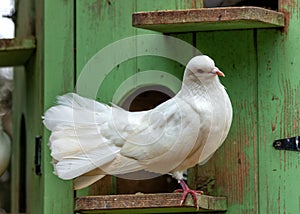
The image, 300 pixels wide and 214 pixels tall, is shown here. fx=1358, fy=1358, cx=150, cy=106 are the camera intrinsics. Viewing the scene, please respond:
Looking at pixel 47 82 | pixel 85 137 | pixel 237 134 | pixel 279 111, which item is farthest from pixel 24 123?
pixel 279 111

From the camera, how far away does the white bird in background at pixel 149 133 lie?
4.01 metres

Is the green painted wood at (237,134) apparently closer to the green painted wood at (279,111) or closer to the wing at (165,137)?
the green painted wood at (279,111)

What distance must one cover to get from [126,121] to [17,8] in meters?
1.51

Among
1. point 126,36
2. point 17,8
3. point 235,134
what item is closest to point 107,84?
point 126,36

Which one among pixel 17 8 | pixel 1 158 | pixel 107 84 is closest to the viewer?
pixel 107 84

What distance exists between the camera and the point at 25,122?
194 inches

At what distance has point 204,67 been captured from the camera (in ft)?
13.3

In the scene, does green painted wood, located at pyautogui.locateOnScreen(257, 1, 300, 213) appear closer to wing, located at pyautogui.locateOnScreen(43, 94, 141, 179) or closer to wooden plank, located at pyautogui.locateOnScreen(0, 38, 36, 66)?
wing, located at pyautogui.locateOnScreen(43, 94, 141, 179)

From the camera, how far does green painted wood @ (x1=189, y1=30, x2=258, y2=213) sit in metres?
4.23

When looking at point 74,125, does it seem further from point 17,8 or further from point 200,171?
point 17,8

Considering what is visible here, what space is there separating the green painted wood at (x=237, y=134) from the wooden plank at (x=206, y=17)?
0.40 ft

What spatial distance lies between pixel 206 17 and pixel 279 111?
1.27 ft

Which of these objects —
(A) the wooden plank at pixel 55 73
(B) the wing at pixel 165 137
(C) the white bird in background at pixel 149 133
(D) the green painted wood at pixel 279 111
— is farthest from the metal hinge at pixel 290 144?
(A) the wooden plank at pixel 55 73

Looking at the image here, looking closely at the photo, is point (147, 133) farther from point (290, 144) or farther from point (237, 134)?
point (290, 144)
